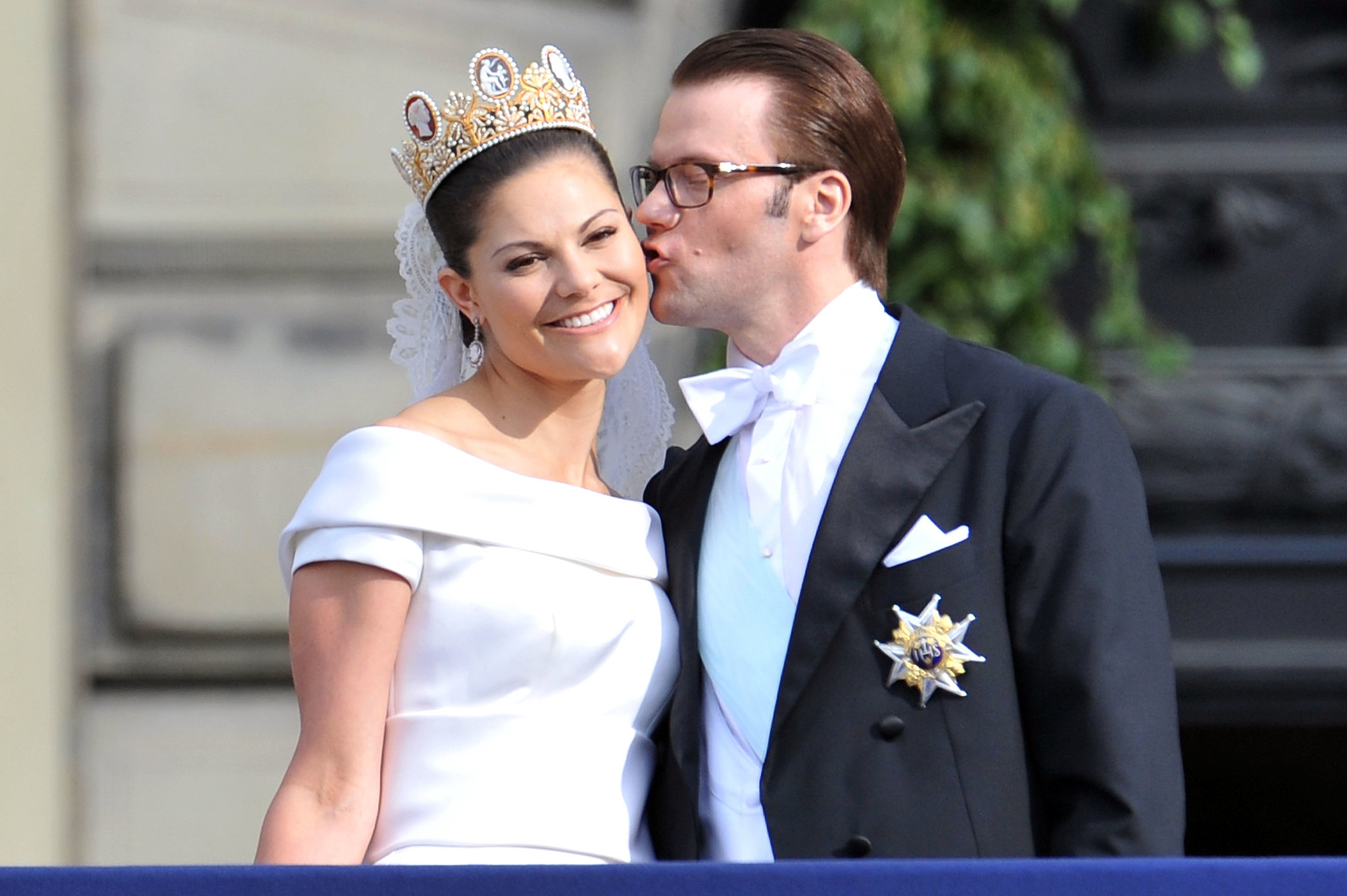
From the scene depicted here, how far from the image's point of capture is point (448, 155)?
2.20 meters

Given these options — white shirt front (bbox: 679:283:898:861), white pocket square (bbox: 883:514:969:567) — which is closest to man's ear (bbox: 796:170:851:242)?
white shirt front (bbox: 679:283:898:861)

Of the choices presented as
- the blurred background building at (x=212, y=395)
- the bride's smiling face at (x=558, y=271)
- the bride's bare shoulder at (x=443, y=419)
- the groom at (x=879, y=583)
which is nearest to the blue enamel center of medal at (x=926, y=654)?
the groom at (x=879, y=583)

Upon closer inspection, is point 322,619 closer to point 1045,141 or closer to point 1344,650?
point 1045,141

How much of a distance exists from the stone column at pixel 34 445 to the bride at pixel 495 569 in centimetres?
240

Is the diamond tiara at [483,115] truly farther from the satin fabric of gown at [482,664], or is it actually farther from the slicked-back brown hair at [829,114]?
the satin fabric of gown at [482,664]

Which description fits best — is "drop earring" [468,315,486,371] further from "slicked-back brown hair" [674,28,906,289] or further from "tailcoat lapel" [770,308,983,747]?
"tailcoat lapel" [770,308,983,747]

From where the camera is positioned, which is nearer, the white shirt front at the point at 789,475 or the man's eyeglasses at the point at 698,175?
the white shirt front at the point at 789,475

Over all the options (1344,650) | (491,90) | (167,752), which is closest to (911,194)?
(1344,650)

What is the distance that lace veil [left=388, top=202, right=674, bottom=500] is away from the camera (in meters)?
2.34

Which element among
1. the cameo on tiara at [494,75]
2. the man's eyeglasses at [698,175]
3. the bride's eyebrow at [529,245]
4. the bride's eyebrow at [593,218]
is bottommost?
the bride's eyebrow at [529,245]

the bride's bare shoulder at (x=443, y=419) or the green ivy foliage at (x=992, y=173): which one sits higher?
the green ivy foliage at (x=992, y=173)

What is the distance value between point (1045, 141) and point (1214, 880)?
9.35 ft

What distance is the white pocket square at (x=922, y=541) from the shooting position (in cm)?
205

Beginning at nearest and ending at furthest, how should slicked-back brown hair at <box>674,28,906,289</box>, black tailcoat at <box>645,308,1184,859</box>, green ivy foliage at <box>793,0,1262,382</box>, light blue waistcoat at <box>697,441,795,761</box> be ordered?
black tailcoat at <box>645,308,1184,859</box> < light blue waistcoat at <box>697,441,795,761</box> < slicked-back brown hair at <box>674,28,906,289</box> < green ivy foliage at <box>793,0,1262,382</box>
